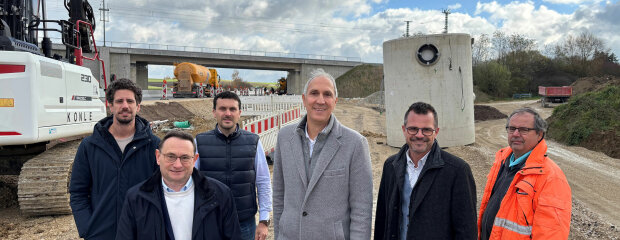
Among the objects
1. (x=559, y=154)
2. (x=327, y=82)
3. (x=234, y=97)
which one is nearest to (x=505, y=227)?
(x=327, y=82)

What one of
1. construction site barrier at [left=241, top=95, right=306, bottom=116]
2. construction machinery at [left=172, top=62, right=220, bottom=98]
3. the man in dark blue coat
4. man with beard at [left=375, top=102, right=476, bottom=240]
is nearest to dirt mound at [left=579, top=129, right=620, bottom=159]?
construction site barrier at [left=241, top=95, right=306, bottom=116]

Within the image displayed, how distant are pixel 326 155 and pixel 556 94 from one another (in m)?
33.0

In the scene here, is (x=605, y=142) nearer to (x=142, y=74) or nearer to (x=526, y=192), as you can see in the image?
(x=526, y=192)

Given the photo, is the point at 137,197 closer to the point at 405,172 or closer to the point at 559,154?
the point at 405,172

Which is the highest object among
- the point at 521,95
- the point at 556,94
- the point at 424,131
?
the point at 521,95

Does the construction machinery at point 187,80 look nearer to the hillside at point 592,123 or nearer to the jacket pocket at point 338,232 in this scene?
the hillside at point 592,123

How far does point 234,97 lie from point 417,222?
1788 mm

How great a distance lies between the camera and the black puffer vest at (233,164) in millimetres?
3008

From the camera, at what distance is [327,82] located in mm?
2307

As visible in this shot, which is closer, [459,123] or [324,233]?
[324,233]

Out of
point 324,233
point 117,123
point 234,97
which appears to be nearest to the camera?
point 324,233

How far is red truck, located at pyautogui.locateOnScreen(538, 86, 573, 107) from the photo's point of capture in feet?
94.1

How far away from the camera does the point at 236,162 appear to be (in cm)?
304

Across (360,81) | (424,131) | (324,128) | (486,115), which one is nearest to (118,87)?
(324,128)
